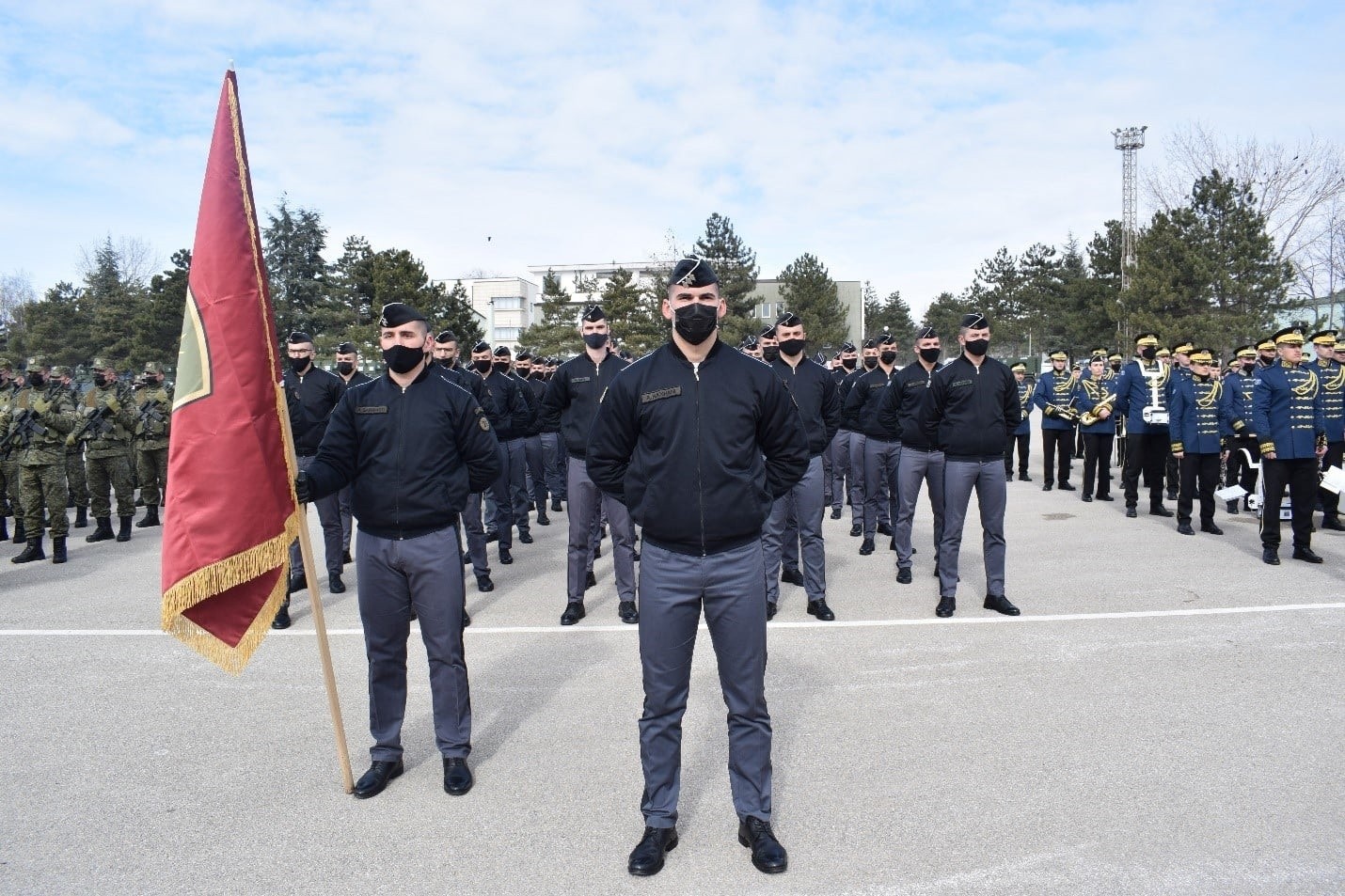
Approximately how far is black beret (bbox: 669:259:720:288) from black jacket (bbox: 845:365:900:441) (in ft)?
22.2

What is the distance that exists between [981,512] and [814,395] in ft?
5.70

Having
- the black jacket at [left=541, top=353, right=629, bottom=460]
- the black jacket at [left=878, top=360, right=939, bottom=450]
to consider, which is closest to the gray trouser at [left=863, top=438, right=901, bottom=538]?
the black jacket at [left=878, top=360, right=939, bottom=450]

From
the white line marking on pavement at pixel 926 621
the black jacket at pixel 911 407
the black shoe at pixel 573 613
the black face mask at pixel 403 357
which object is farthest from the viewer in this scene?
the black jacket at pixel 911 407

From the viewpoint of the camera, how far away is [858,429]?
1113cm

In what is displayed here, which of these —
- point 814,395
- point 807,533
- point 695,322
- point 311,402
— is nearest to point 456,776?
point 695,322

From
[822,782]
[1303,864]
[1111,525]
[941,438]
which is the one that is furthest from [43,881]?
[1111,525]

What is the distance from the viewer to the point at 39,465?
10.2 m

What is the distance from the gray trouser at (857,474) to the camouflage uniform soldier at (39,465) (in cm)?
994

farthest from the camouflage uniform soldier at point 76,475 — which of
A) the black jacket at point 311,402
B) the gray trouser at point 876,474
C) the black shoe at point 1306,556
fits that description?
the black shoe at point 1306,556

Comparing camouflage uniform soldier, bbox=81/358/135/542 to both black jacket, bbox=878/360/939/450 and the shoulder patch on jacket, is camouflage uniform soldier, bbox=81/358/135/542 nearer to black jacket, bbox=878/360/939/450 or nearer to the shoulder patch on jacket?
black jacket, bbox=878/360/939/450

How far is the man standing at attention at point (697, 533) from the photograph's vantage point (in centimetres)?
353

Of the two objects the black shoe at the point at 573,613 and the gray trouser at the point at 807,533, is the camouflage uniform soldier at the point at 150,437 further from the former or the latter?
the gray trouser at the point at 807,533

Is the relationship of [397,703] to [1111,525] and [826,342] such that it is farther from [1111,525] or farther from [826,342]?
[826,342]

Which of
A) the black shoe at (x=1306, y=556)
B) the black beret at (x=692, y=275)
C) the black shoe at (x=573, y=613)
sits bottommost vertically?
the black shoe at (x=573, y=613)
